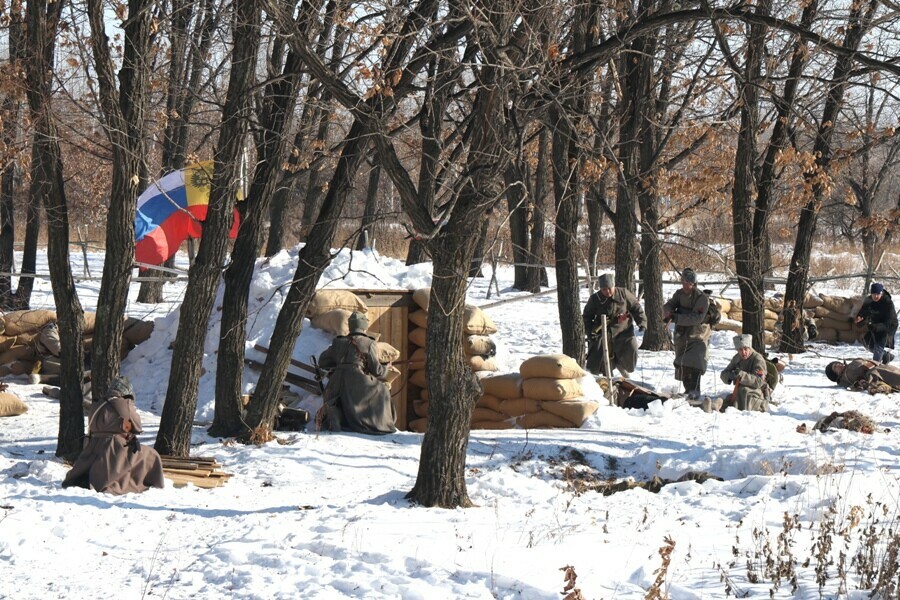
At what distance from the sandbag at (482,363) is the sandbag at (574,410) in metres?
2.12

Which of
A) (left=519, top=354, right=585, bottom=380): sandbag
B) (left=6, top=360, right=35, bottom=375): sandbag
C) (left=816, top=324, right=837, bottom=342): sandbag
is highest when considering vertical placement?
(left=816, top=324, right=837, bottom=342): sandbag

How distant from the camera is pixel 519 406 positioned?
1154cm

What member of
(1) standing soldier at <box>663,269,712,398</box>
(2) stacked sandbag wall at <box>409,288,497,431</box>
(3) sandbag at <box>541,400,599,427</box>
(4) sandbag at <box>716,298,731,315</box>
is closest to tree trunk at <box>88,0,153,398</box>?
(3) sandbag at <box>541,400,599,427</box>

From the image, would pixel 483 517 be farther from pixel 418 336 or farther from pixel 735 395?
pixel 418 336

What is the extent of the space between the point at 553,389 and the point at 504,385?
80 cm

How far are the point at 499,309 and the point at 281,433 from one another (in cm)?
1168

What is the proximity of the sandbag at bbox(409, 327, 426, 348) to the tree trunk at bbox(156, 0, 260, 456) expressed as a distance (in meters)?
4.77

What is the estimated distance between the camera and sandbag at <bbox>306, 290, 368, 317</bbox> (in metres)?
12.8

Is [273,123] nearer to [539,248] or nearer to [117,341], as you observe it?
[117,341]

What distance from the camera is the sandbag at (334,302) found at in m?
12.8

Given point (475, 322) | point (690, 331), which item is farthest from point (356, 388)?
point (690, 331)

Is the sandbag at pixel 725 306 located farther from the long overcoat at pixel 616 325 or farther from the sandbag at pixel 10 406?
the sandbag at pixel 10 406

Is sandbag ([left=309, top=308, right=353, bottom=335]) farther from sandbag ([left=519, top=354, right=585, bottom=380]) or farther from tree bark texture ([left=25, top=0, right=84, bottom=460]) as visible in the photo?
tree bark texture ([left=25, top=0, right=84, bottom=460])

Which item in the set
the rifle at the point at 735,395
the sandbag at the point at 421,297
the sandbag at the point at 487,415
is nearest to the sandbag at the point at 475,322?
the sandbag at the point at 421,297
